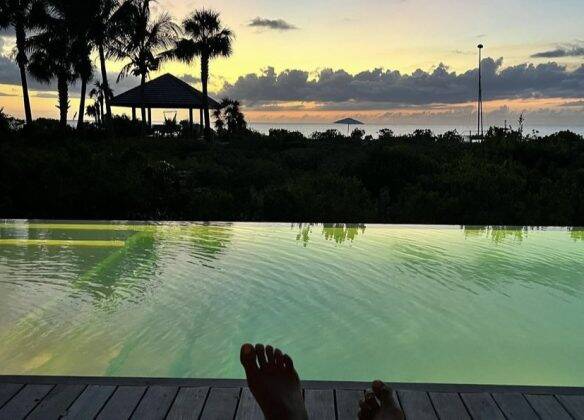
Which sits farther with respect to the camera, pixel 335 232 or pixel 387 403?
pixel 335 232

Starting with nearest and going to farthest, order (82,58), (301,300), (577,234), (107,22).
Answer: (301,300) < (577,234) < (107,22) < (82,58)

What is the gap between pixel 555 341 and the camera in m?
4.19

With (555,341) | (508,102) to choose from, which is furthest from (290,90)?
(555,341)

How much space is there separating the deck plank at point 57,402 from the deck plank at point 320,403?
3.33ft

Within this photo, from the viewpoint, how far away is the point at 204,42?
28.8m

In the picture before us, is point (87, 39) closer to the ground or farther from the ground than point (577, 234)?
farther from the ground

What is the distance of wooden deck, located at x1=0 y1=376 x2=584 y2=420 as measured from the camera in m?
2.42

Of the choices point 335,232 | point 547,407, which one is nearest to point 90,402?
point 547,407

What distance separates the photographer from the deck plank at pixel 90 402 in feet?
7.86

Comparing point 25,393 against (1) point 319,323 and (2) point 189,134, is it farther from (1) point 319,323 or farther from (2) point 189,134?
(2) point 189,134

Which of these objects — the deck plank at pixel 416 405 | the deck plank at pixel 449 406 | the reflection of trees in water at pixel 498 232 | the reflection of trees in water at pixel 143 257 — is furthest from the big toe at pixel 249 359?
the reflection of trees in water at pixel 498 232

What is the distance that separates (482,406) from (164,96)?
29.6m

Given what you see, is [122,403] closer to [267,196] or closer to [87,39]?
[267,196]

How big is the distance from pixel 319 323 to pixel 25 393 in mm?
2327
